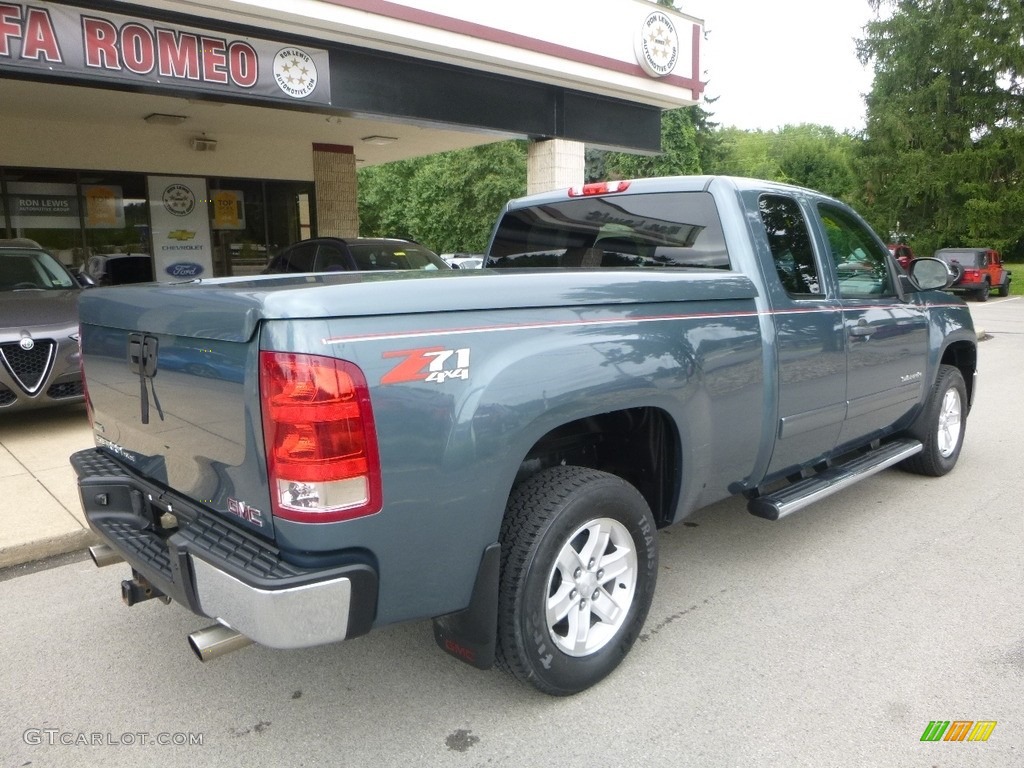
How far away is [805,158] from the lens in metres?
57.3

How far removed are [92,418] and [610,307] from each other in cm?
227

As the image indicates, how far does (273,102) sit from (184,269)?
21.3 feet

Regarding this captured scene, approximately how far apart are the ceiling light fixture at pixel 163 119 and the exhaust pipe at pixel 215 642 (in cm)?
1045

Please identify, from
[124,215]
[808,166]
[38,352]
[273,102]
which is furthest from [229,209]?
[808,166]

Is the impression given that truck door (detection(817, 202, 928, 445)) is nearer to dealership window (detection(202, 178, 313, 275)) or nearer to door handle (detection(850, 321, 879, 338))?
door handle (detection(850, 321, 879, 338))

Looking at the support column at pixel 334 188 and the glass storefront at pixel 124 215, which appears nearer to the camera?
the glass storefront at pixel 124 215

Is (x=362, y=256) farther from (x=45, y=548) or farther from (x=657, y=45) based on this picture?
(x=45, y=548)

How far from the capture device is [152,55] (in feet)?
23.2

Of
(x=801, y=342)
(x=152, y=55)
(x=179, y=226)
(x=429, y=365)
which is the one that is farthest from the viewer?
(x=179, y=226)

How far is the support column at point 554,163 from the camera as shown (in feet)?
36.3

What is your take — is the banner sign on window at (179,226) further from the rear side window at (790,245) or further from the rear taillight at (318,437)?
the rear taillight at (318,437)

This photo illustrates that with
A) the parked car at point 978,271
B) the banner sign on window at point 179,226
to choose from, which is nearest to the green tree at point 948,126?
the parked car at point 978,271

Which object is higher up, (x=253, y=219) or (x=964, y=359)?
(x=253, y=219)

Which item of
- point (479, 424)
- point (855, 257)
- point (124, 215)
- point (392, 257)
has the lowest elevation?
point (479, 424)
